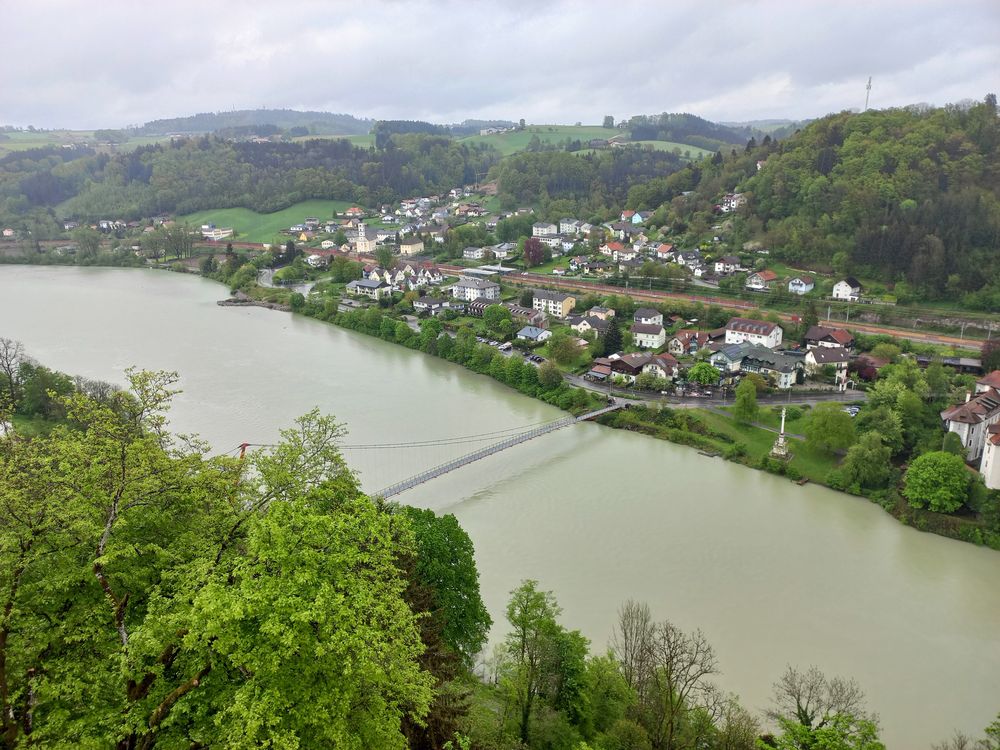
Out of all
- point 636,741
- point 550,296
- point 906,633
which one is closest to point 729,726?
point 636,741

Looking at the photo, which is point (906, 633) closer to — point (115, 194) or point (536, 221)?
point (536, 221)

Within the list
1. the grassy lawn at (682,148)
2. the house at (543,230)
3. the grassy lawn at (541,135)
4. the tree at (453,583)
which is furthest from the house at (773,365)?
the grassy lawn at (541,135)

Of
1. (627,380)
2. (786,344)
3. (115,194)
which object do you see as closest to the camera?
(627,380)

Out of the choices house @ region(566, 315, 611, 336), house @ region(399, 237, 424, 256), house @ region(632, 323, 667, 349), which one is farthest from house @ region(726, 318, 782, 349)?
house @ region(399, 237, 424, 256)

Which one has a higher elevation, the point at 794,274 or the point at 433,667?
the point at 794,274

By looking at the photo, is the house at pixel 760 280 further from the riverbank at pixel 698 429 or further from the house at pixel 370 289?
the house at pixel 370 289

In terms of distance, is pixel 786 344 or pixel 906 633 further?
pixel 786 344

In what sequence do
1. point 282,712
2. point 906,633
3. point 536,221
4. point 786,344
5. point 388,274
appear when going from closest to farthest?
point 282,712 < point 906,633 < point 786,344 < point 388,274 < point 536,221

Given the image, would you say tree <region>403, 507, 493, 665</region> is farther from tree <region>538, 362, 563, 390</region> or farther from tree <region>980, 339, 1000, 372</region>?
tree <region>980, 339, 1000, 372</region>
